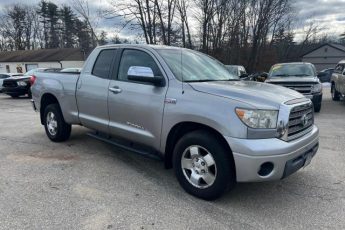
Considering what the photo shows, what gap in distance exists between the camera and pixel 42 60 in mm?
45281

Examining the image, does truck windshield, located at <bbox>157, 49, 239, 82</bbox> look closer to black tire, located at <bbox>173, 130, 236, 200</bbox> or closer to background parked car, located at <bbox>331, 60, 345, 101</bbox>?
black tire, located at <bbox>173, 130, 236, 200</bbox>

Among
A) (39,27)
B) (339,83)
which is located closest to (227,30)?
(339,83)

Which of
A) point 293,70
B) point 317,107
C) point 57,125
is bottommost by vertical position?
point 317,107

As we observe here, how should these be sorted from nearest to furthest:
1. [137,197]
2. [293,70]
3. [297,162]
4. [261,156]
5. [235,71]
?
[261,156], [297,162], [137,197], [235,71], [293,70]

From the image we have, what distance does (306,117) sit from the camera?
384 cm

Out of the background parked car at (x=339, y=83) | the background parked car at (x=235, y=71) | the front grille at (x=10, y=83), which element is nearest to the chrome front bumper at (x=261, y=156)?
the background parked car at (x=235, y=71)

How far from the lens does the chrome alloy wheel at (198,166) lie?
361 centimetres

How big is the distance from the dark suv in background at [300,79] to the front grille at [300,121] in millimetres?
6748

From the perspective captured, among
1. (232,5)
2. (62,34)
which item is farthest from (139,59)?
(62,34)

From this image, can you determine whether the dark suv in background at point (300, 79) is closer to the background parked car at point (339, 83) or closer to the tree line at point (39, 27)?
the background parked car at point (339, 83)

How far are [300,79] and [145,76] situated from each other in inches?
309

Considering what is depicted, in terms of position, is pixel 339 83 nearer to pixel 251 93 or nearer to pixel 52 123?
pixel 251 93

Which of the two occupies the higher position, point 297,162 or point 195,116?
point 195,116

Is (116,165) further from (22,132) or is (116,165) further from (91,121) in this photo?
(22,132)
